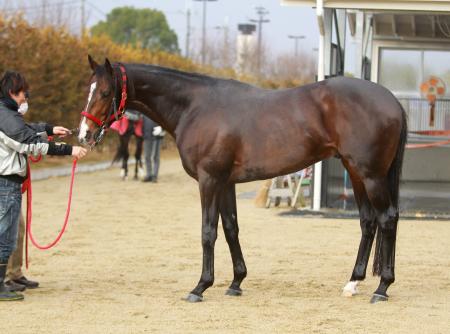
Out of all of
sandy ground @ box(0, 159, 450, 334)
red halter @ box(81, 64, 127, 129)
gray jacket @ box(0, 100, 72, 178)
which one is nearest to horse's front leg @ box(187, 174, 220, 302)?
sandy ground @ box(0, 159, 450, 334)

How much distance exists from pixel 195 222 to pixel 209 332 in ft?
22.0

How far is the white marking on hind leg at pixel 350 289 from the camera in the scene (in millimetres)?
7434

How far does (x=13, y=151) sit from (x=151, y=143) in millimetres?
12010

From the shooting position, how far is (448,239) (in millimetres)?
11094

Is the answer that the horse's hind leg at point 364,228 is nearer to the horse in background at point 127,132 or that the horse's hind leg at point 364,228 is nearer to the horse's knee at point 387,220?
the horse's knee at point 387,220

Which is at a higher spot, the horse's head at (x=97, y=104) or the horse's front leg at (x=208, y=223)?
the horse's head at (x=97, y=104)

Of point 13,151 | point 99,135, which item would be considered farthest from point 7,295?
point 99,135

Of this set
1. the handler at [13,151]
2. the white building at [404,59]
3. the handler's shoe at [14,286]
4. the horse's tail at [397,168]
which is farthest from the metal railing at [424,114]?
the handler at [13,151]

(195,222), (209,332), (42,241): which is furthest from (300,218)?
(209,332)

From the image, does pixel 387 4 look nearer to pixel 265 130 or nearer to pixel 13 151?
pixel 265 130

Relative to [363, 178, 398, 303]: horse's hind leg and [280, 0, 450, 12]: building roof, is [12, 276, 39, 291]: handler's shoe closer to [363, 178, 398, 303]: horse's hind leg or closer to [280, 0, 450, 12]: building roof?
[363, 178, 398, 303]: horse's hind leg

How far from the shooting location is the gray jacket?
6.97 m

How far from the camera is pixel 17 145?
6973 mm

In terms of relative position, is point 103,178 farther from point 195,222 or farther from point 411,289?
point 411,289
